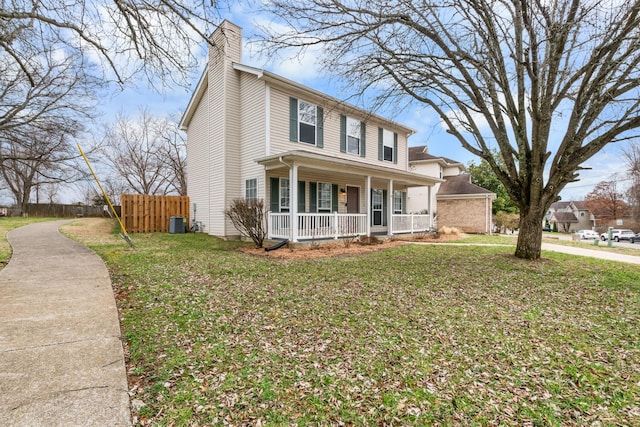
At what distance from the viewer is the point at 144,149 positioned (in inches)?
1082

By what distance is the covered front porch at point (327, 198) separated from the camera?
1017 centimetres

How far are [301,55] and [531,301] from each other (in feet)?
23.1

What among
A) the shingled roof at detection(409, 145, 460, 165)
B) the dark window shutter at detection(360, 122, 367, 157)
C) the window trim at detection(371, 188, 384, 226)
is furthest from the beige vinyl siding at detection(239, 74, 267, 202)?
the shingled roof at detection(409, 145, 460, 165)

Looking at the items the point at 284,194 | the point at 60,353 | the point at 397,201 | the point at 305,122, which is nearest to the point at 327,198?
the point at 284,194

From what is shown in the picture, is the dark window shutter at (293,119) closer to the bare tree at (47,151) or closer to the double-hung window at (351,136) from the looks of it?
the double-hung window at (351,136)

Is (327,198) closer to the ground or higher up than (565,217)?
higher up

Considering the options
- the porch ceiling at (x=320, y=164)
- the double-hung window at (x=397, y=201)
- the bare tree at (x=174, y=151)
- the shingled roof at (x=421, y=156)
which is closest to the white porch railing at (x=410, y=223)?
the double-hung window at (x=397, y=201)

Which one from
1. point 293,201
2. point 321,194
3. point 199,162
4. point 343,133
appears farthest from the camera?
point 199,162

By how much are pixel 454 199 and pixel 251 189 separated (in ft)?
49.7

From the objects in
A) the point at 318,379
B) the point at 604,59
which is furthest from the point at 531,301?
the point at 604,59

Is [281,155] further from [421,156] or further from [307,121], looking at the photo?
[421,156]

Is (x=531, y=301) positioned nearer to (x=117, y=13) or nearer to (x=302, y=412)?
(x=302, y=412)

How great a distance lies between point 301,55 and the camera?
7.44 metres

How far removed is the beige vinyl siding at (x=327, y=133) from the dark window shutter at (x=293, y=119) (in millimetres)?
146
